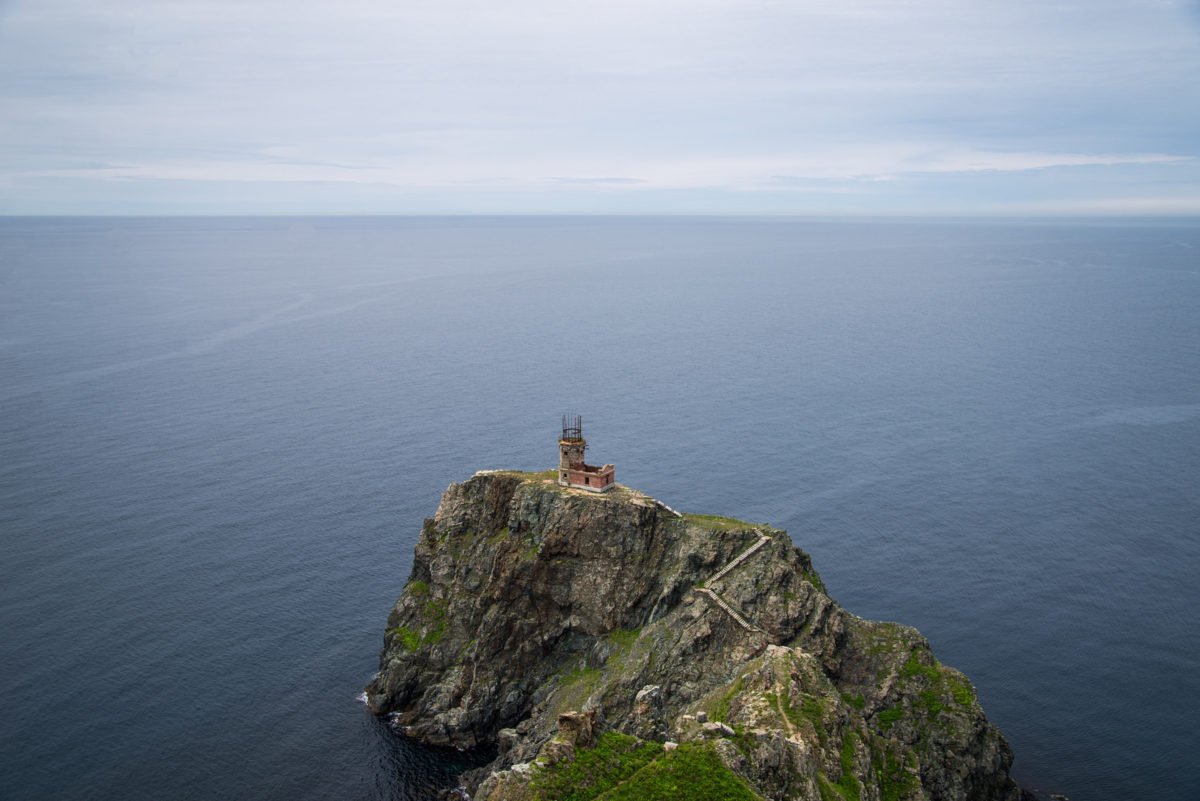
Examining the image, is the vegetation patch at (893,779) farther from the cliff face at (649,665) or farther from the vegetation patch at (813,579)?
the vegetation patch at (813,579)

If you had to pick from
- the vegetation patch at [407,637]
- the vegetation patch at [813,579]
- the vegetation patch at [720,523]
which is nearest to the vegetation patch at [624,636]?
the vegetation patch at [720,523]

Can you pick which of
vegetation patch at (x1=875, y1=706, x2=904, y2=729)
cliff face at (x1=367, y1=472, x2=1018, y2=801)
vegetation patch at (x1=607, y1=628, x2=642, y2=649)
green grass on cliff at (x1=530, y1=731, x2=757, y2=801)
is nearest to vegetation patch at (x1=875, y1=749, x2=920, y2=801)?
cliff face at (x1=367, y1=472, x2=1018, y2=801)

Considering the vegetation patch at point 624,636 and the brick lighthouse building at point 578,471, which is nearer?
the vegetation patch at point 624,636

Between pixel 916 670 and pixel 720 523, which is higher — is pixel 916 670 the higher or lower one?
the lower one

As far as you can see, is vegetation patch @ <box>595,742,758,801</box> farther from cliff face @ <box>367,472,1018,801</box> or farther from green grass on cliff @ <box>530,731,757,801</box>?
cliff face @ <box>367,472,1018,801</box>

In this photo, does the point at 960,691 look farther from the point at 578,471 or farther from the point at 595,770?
the point at 578,471

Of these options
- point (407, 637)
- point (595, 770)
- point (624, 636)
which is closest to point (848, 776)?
point (595, 770)
